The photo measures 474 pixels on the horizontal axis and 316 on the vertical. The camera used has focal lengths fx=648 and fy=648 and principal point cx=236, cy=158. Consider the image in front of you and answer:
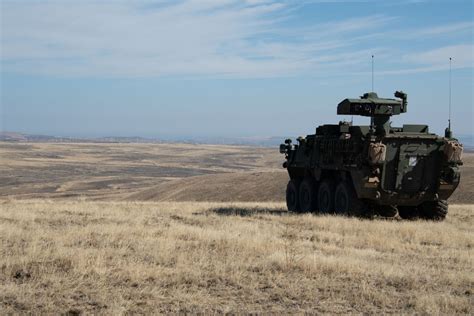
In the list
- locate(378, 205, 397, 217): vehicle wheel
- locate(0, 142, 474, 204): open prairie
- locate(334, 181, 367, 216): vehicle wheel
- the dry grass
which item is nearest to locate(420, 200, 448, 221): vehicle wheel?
locate(378, 205, 397, 217): vehicle wheel

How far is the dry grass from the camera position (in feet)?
24.5

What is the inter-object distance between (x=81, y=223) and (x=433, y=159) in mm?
9722

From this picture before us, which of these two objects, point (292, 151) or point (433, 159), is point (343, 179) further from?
point (292, 151)

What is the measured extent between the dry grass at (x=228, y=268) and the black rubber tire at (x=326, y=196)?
15.6 ft

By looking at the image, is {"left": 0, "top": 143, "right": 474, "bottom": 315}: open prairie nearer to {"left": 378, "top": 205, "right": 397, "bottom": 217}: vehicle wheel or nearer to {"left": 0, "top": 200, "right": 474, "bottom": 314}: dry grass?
{"left": 0, "top": 200, "right": 474, "bottom": 314}: dry grass

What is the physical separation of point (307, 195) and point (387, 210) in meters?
3.13

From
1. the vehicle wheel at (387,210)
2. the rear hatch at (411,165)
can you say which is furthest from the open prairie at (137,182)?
the rear hatch at (411,165)

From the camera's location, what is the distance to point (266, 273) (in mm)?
9031

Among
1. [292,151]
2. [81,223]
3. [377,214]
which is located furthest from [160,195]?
[81,223]

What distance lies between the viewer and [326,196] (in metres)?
20.4

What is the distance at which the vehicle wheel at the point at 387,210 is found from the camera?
63.8 ft

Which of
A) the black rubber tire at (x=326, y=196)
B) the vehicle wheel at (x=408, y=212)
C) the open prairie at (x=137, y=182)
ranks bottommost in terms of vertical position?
the open prairie at (x=137, y=182)

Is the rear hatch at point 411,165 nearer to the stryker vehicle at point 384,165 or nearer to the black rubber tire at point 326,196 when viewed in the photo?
the stryker vehicle at point 384,165

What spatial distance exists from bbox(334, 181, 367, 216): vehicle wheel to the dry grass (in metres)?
3.09
